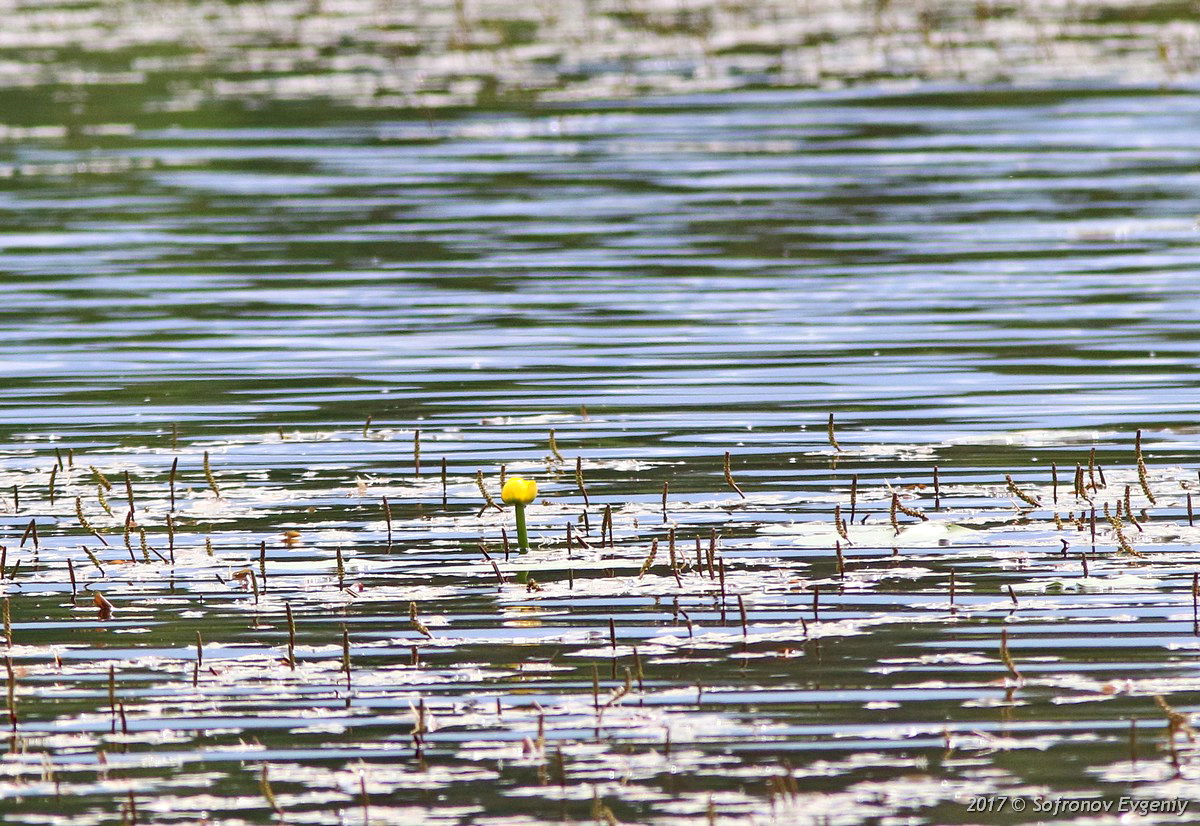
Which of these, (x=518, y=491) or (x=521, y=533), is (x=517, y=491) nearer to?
(x=518, y=491)

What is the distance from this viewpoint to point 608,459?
9375 mm

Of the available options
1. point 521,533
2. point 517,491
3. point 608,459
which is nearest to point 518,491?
point 517,491

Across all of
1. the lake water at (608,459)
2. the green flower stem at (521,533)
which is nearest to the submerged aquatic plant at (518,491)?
the green flower stem at (521,533)

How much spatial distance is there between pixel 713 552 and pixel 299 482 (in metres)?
2.29

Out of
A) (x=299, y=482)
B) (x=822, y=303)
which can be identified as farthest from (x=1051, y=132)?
(x=299, y=482)

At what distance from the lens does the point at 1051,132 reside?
63.0ft

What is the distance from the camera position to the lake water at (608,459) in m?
5.95

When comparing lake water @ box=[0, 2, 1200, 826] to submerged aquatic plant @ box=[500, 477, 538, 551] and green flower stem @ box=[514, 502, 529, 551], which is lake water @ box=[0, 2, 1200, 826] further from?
submerged aquatic plant @ box=[500, 477, 538, 551]

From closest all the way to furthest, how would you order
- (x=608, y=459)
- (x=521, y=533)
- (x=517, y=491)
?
(x=517, y=491) < (x=521, y=533) < (x=608, y=459)

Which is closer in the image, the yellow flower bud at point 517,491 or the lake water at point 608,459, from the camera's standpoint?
the lake water at point 608,459

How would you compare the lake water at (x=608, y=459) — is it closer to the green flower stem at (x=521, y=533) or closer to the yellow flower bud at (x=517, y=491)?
the green flower stem at (x=521, y=533)

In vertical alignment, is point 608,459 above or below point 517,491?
below

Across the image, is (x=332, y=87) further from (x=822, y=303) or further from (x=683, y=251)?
(x=822, y=303)

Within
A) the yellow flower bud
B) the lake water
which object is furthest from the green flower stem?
the yellow flower bud
